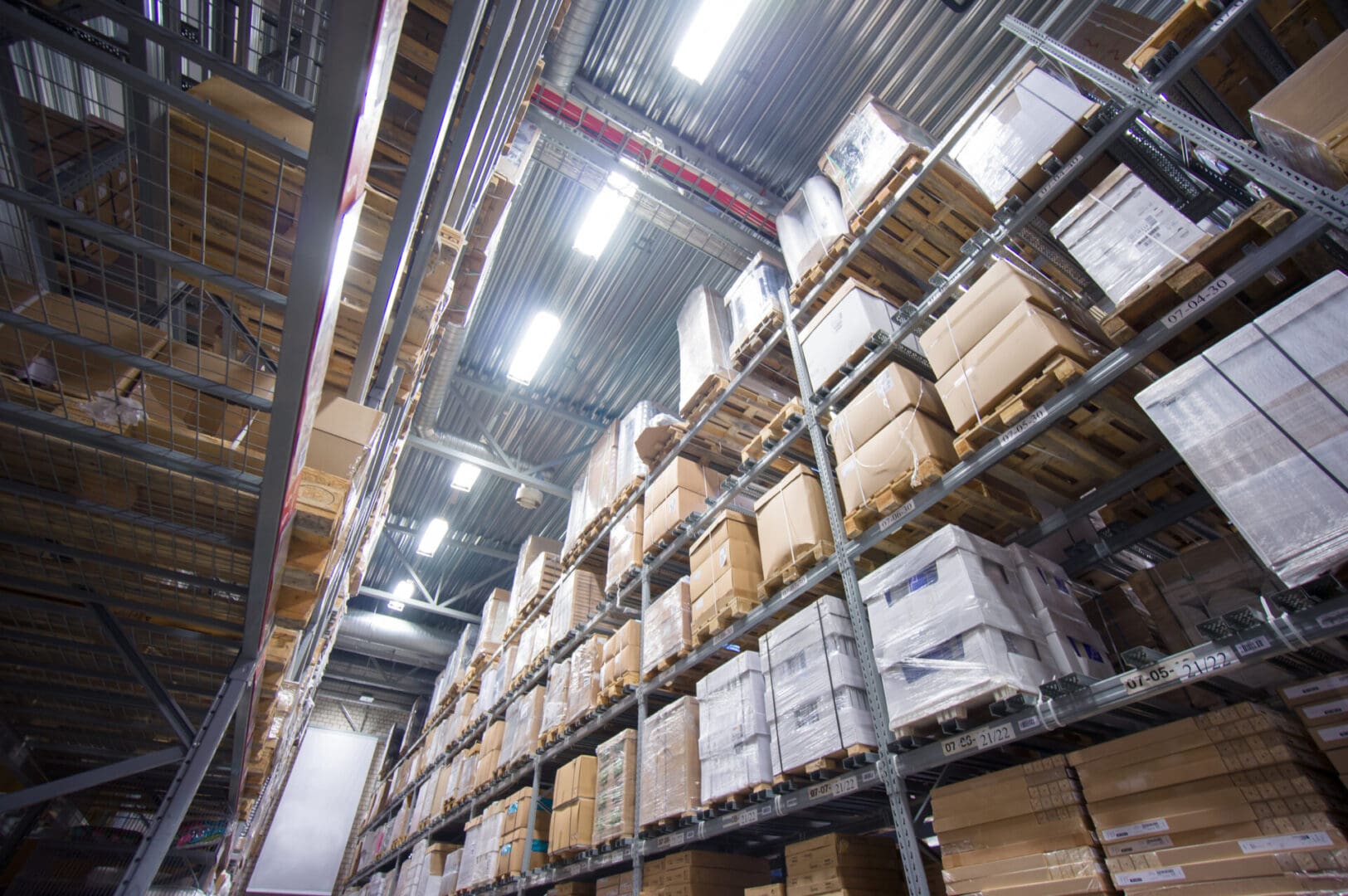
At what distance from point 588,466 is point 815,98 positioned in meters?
5.31

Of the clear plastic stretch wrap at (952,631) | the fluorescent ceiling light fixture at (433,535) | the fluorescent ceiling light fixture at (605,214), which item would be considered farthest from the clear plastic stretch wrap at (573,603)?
the fluorescent ceiling light fixture at (433,535)

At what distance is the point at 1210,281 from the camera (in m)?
2.74

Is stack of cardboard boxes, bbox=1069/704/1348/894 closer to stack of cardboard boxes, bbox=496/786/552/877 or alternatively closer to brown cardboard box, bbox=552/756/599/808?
brown cardboard box, bbox=552/756/599/808

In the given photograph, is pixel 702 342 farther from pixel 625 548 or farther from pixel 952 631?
pixel 952 631

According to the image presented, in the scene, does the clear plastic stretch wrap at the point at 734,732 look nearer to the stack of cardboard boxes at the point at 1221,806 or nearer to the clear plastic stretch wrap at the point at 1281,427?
the stack of cardboard boxes at the point at 1221,806

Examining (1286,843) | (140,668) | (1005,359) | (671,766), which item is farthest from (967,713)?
(140,668)

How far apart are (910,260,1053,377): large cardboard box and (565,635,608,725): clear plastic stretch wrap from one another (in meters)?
4.49

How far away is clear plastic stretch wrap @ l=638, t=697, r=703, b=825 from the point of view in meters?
4.34

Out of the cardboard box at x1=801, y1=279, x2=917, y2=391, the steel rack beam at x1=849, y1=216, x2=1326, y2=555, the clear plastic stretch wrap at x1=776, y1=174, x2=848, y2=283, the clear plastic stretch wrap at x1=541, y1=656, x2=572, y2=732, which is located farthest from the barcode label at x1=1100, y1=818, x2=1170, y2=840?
the clear plastic stretch wrap at x1=541, y1=656, x2=572, y2=732

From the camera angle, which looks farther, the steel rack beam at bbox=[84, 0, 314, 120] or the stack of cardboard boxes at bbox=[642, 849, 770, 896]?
the stack of cardboard boxes at bbox=[642, 849, 770, 896]

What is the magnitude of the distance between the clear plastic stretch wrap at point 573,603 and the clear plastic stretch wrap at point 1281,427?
6.16 m

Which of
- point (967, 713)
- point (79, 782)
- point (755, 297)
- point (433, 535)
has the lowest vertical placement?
point (79, 782)

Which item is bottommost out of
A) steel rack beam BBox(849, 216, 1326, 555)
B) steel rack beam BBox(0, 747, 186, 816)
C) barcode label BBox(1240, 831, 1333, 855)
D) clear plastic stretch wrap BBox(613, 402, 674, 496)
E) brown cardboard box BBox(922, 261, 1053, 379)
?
barcode label BBox(1240, 831, 1333, 855)

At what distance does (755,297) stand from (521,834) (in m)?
6.16
